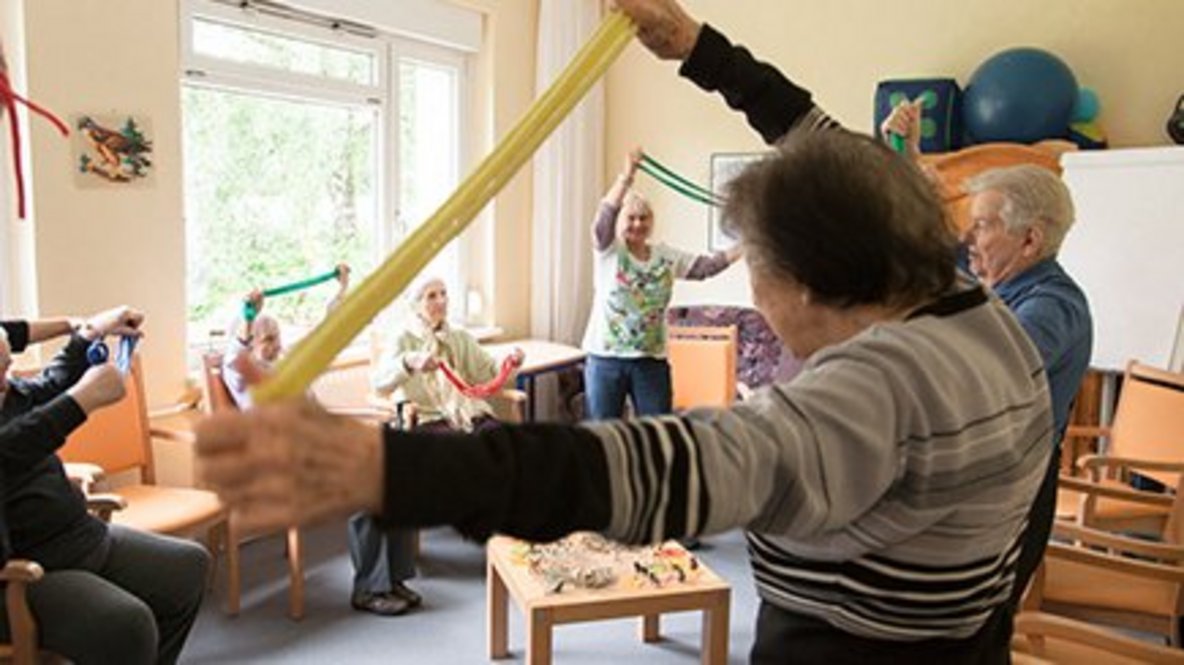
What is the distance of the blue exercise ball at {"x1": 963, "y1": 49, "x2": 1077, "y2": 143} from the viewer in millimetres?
4121

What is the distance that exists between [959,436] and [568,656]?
95.0 inches

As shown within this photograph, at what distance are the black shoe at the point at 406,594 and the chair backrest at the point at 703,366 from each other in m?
1.75

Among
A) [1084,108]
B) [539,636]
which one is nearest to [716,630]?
[539,636]

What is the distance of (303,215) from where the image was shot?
439 cm

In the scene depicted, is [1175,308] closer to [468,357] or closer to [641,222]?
[641,222]

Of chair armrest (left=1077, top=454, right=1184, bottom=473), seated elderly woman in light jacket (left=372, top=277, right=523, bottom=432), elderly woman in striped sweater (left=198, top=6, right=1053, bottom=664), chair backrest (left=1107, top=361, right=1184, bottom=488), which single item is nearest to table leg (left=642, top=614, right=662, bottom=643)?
seated elderly woman in light jacket (left=372, top=277, right=523, bottom=432)

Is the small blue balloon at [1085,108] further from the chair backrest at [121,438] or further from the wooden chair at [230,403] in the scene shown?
the chair backrest at [121,438]

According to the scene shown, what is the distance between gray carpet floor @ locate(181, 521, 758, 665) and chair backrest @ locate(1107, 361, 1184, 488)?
4.93 ft

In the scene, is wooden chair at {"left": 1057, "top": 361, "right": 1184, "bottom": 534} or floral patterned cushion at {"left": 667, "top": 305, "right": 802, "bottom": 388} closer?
wooden chair at {"left": 1057, "top": 361, "right": 1184, "bottom": 534}

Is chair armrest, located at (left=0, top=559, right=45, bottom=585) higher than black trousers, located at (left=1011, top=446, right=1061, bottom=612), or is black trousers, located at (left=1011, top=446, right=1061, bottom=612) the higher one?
black trousers, located at (left=1011, top=446, right=1061, bottom=612)

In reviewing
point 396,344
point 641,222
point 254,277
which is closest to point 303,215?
point 254,277

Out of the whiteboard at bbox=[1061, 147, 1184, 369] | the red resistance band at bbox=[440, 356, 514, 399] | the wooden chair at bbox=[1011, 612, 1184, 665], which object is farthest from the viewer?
the whiteboard at bbox=[1061, 147, 1184, 369]

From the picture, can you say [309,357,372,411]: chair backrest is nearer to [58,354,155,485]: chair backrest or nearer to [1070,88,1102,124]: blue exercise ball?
[58,354,155,485]: chair backrest

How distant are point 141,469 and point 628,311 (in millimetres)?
1951
